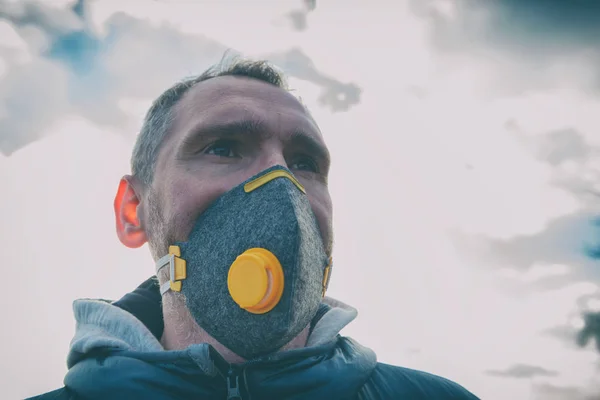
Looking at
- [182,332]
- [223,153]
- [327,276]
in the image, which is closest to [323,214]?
[327,276]

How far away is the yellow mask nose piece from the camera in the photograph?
6.08ft

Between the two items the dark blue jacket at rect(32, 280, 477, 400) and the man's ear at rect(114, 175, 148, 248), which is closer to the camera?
the dark blue jacket at rect(32, 280, 477, 400)

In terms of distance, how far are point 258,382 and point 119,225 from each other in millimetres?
1371

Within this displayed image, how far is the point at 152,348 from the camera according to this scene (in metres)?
2.23

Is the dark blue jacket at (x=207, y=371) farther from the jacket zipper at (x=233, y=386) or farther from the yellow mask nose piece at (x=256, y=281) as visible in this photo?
the yellow mask nose piece at (x=256, y=281)

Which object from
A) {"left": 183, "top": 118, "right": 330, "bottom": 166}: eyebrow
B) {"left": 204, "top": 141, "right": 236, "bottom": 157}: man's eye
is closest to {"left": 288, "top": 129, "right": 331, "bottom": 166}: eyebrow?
{"left": 183, "top": 118, "right": 330, "bottom": 166}: eyebrow

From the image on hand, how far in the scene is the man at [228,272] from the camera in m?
1.92

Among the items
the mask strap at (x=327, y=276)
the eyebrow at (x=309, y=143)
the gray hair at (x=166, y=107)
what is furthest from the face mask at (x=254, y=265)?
the gray hair at (x=166, y=107)

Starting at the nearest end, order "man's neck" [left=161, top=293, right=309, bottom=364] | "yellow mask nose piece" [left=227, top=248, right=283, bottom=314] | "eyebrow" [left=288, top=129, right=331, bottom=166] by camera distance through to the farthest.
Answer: "yellow mask nose piece" [left=227, top=248, right=283, bottom=314]
"man's neck" [left=161, top=293, right=309, bottom=364]
"eyebrow" [left=288, top=129, right=331, bottom=166]

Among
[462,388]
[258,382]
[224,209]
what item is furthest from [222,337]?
[462,388]

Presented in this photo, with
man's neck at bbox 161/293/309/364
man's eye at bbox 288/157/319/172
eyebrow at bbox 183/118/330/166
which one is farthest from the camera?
man's eye at bbox 288/157/319/172

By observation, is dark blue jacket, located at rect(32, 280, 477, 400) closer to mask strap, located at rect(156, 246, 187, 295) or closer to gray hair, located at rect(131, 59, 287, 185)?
mask strap, located at rect(156, 246, 187, 295)

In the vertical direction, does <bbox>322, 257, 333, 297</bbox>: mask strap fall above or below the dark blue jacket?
above

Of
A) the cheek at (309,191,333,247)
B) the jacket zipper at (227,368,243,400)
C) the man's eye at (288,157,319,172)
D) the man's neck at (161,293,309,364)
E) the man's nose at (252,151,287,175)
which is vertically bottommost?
the jacket zipper at (227,368,243,400)
